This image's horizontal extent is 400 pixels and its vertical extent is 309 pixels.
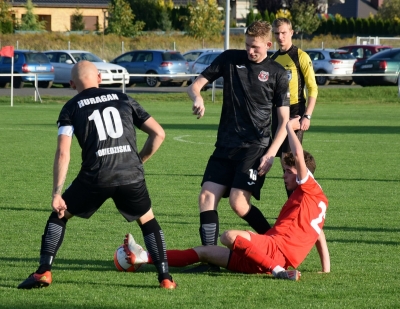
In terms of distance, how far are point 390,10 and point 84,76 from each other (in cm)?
7898

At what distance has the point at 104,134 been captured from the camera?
6.14 metres

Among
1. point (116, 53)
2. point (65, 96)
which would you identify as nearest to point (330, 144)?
point (65, 96)

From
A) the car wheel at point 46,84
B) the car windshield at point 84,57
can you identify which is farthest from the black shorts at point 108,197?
the car windshield at point 84,57

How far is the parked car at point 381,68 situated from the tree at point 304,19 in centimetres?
3056

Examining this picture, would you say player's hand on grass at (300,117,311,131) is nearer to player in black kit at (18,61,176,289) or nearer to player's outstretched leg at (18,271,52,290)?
player in black kit at (18,61,176,289)

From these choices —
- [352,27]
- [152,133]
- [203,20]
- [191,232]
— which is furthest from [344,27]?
[152,133]

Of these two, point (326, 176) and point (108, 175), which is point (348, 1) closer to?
point (326, 176)

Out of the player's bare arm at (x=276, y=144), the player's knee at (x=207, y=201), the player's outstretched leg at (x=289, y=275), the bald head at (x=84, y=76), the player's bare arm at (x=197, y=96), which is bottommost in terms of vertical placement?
the player's outstretched leg at (x=289, y=275)

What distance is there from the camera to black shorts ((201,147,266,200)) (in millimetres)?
7203

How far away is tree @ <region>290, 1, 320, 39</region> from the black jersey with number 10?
6200cm

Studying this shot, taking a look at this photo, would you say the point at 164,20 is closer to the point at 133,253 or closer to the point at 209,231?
the point at 209,231

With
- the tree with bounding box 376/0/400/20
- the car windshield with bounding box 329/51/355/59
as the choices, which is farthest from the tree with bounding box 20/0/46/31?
the tree with bounding box 376/0/400/20

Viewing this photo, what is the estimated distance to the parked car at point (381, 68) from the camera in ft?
118

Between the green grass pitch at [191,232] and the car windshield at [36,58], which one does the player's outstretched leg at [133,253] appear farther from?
the car windshield at [36,58]
